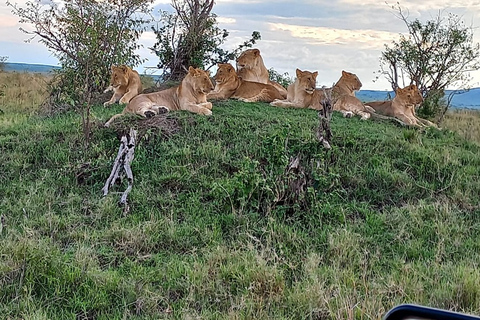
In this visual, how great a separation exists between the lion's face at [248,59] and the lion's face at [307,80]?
156 centimetres

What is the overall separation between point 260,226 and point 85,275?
182 cm

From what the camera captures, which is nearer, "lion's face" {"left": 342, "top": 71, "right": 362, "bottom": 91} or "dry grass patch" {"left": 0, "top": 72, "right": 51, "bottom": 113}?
"lion's face" {"left": 342, "top": 71, "right": 362, "bottom": 91}

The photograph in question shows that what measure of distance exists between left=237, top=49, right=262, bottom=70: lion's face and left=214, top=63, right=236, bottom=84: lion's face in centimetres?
105

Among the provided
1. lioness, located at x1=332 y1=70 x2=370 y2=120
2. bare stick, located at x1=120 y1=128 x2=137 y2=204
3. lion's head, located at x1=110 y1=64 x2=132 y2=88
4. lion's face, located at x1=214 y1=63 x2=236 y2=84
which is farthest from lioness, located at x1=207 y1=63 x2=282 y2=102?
bare stick, located at x1=120 y1=128 x2=137 y2=204

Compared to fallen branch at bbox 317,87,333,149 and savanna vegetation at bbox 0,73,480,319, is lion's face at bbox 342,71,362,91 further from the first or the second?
fallen branch at bbox 317,87,333,149

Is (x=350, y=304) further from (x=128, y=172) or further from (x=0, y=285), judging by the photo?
(x=128, y=172)

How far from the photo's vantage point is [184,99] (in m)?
8.36

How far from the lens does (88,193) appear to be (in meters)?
5.85

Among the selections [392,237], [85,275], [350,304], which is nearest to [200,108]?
[392,237]

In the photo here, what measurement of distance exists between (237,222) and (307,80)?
5.19 m

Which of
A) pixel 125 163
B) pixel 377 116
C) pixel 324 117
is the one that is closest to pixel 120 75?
pixel 125 163

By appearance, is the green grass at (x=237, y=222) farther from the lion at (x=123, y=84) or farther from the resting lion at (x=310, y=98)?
the lion at (x=123, y=84)

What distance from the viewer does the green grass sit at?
358 centimetres

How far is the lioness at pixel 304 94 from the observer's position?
31.8ft
